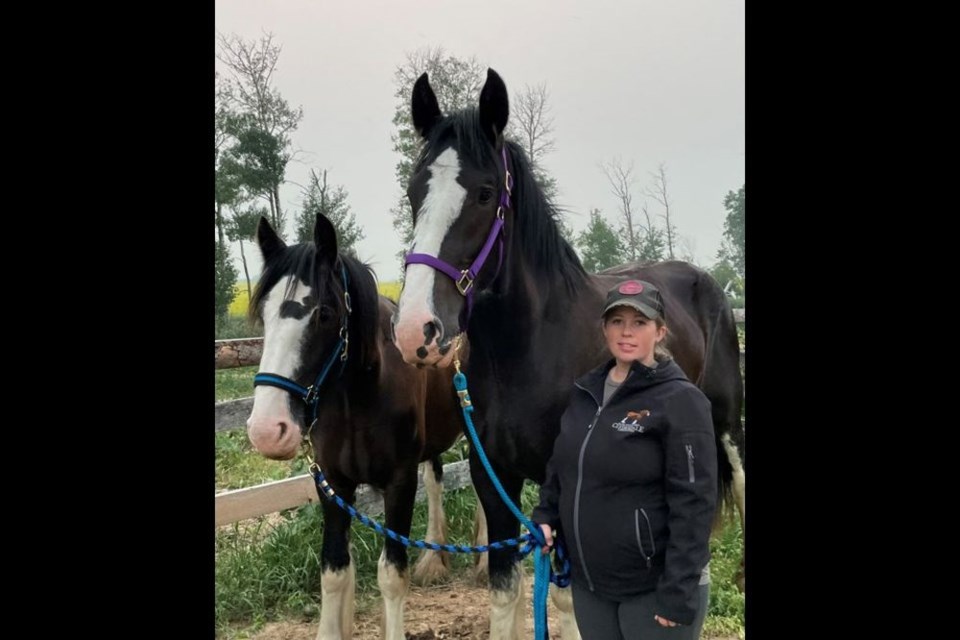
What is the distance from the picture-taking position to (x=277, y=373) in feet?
8.33

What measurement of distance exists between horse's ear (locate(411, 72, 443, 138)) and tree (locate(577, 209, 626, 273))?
3.85 metres

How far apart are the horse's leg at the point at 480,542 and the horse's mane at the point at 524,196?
231cm

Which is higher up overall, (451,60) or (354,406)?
(451,60)

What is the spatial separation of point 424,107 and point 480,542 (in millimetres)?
3456

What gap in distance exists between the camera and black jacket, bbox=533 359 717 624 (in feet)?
5.82

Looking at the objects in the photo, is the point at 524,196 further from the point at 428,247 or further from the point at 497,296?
the point at 428,247

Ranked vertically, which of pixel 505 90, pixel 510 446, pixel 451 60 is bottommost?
pixel 510 446

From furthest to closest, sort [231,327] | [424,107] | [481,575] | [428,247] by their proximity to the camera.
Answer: [231,327] → [481,575] → [424,107] → [428,247]

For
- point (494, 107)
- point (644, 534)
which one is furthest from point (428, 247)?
point (644, 534)

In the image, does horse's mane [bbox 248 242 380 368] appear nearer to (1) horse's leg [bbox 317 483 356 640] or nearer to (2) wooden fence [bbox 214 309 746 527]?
(1) horse's leg [bbox 317 483 356 640]
